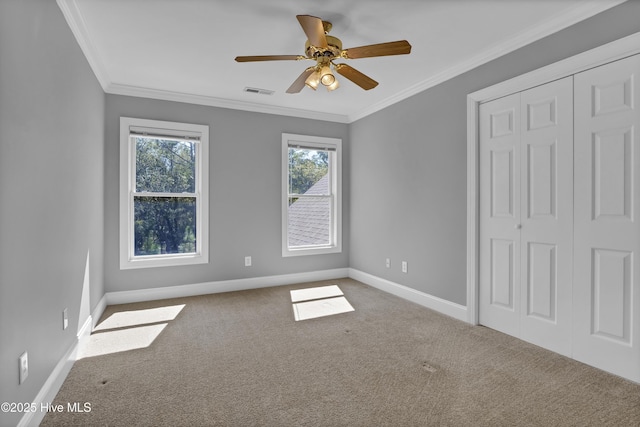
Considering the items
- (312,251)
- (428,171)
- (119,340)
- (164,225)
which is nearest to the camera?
(119,340)

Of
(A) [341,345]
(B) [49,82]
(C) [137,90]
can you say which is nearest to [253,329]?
(A) [341,345]

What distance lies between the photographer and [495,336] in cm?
300

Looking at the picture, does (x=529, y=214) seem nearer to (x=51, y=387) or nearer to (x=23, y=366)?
(x=23, y=366)

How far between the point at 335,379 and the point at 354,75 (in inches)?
94.9

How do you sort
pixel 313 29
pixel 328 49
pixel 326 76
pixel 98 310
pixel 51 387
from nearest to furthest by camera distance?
pixel 51 387
pixel 313 29
pixel 328 49
pixel 326 76
pixel 98 310

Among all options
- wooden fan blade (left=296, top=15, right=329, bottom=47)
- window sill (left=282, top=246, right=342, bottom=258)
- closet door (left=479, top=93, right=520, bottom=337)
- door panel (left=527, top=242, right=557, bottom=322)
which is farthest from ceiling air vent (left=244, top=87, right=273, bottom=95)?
door panel (left=527, top=242, right=557, bottom=322)

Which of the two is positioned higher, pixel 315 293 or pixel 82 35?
pixel 82 35

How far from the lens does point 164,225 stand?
169 inches

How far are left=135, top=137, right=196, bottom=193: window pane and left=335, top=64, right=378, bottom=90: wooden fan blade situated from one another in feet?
8.22

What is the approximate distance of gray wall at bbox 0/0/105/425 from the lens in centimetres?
154

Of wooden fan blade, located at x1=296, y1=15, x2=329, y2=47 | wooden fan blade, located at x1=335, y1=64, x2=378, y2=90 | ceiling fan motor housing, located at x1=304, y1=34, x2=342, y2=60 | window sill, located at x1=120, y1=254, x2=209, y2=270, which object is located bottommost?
window sill, located at x1=120, y1=254, x2=209, y2=270

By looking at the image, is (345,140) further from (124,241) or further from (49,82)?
(49,82)

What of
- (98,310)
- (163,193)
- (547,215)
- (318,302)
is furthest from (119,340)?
(547,215)

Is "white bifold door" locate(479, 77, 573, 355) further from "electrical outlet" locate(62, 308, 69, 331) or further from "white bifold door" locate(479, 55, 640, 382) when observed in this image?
"electrical outlet" locate(62, 308, 69, 331)
